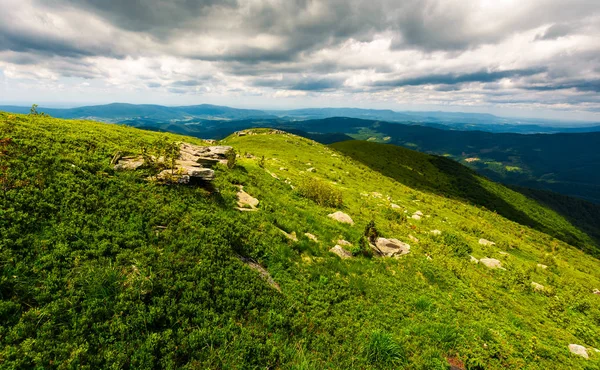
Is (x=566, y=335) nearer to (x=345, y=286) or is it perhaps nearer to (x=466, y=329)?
(x=466, y=329)

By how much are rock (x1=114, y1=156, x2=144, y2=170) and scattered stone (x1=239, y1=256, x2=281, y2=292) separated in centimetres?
842

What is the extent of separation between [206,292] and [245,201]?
28.4 ft

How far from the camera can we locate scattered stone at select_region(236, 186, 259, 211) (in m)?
16.4

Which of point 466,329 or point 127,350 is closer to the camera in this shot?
point 127,350

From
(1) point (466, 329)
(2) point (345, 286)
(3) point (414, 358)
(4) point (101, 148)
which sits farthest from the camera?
Answer: (4) point (101, 148)

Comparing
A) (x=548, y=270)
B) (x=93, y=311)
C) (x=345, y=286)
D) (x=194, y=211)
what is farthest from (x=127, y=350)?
(x=548, y=270)

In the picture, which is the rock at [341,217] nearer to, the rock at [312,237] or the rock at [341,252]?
→ the rock at [312,237]

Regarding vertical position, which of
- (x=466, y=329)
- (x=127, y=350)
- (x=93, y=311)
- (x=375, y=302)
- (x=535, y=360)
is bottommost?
(x=535, y=360)

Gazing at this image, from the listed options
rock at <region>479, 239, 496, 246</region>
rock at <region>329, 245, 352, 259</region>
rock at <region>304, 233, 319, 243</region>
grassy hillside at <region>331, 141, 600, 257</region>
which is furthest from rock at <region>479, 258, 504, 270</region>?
grassy hillside at <region>331, 141, 600, 257</region>

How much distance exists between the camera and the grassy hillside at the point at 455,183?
7969cm

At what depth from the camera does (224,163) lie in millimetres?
23188

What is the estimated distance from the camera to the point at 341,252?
1534 cm

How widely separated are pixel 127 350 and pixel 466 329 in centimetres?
1365

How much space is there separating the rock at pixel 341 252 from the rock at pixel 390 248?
2634mm
